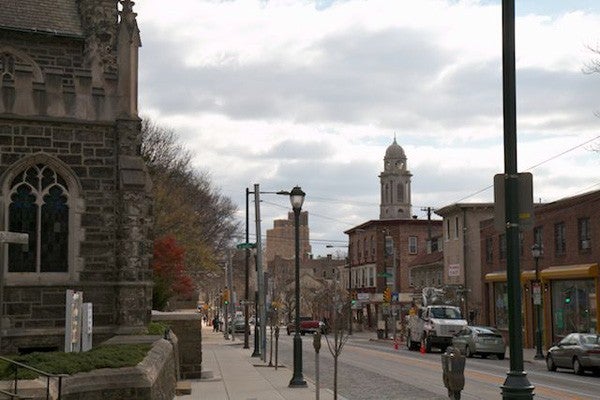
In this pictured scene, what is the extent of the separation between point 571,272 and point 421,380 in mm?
19253

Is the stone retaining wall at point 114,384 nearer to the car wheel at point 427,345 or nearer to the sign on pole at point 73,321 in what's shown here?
the sign on pole at point 73,321

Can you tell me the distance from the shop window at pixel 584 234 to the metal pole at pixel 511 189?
110 ft

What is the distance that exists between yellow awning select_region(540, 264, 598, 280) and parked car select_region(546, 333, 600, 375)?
1074 centimetres

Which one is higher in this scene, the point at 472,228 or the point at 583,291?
the point at 472,228

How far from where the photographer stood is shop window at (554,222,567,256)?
44.4 m

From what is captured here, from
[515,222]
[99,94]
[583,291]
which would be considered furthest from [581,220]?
[515,222]

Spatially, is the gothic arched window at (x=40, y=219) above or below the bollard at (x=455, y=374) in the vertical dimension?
above

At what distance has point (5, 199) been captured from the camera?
→ 59.4 feet

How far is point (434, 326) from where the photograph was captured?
141 ft

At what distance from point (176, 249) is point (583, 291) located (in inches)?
801

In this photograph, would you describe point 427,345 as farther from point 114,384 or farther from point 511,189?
point 511,189

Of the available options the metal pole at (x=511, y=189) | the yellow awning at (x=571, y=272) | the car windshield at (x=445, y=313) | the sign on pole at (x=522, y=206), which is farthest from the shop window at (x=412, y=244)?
the metal pole at (x=511, y=189)

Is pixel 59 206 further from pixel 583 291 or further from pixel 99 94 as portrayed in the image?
pixel 583 291

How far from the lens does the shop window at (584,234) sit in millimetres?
41688
